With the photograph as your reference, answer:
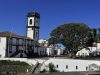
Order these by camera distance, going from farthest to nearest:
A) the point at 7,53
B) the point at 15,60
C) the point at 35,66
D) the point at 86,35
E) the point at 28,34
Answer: the point at 28,34 < the point at 86,35 < the point at 7,53 < the point at 15,60 < the point at 35,66

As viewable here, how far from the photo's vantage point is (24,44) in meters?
77.8

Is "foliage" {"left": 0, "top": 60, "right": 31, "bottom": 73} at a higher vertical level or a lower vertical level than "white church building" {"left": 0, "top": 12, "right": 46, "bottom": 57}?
lower

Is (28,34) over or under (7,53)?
over

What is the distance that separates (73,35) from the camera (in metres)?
75.6

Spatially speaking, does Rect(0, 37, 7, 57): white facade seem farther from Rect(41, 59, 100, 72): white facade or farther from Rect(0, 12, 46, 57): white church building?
Rect(41, 59, 100, 72): white facade

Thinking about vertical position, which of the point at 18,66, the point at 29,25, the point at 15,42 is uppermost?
the point at 29,25

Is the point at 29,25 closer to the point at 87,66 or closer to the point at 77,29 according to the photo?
the point at 77,29

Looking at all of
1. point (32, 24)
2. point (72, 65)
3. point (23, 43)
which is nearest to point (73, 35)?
point (23, 43)

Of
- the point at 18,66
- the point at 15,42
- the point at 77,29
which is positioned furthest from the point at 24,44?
the point at 18,66

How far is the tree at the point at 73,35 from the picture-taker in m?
75.2

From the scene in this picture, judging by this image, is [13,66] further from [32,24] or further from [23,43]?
[32,24]

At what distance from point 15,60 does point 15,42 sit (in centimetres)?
1184

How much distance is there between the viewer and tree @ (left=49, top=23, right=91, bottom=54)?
75250mm

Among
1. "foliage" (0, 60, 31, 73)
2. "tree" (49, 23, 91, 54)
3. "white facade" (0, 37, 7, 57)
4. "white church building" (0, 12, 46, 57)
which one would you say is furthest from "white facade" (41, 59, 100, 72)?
"tree" (49, 23, 91, 54)
